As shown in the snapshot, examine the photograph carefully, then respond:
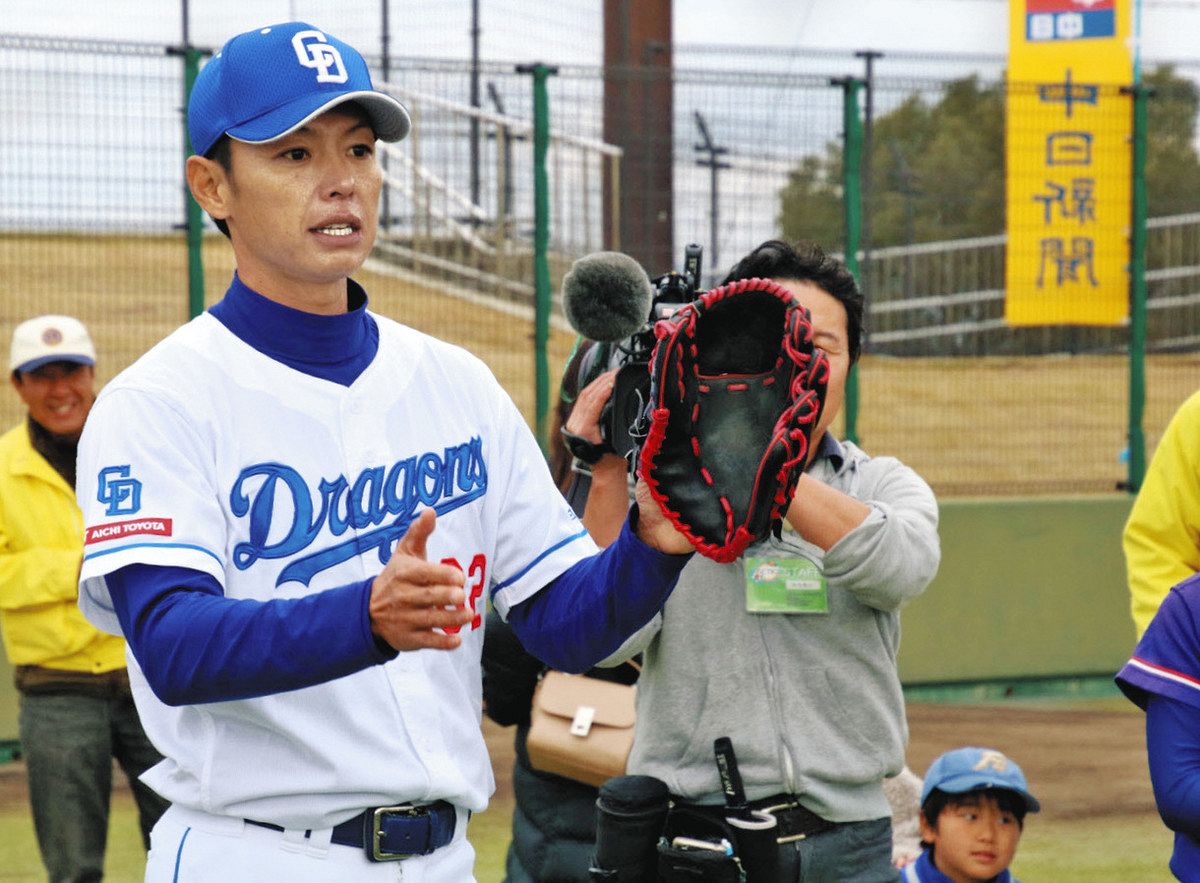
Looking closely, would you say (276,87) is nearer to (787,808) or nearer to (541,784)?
(787,808)

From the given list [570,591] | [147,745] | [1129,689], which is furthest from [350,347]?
[147,745]

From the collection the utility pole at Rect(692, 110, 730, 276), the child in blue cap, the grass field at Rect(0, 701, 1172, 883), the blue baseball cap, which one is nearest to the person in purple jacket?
the child in blue cap

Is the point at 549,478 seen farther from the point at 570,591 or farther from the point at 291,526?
the point at 291,526

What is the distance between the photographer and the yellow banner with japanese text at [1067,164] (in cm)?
904

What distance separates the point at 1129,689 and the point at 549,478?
48.6 inches

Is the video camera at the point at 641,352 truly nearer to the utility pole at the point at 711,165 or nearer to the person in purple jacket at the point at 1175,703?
the person in purple jacket at the point at 1175,703

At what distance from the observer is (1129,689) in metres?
3.10

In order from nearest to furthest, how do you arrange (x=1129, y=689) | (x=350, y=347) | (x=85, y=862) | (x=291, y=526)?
(x=291, y=526)
(x=350, y=347)
(x=1129, y=689)
(x=85, y=862)

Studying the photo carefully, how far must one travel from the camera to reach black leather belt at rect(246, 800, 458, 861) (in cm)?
228

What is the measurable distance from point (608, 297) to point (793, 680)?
833 mm

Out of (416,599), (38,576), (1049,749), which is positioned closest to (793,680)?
(416,599)

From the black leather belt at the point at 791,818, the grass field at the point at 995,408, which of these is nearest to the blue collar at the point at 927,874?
the black leather belt at the point at 791,818

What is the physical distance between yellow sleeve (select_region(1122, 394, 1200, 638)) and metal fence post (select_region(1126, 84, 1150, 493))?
5.29 meters

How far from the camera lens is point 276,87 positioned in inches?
88.4
